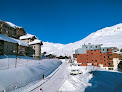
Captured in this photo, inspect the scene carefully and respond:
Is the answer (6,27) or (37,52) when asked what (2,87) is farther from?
(6,27)

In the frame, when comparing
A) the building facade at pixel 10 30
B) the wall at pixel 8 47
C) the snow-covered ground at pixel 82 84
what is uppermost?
the building facade at pixel 10 30

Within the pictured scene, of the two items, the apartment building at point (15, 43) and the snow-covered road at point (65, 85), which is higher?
the apartment building at point (15, 43)

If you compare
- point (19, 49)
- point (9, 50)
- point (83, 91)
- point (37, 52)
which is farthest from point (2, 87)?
point (37, 52)

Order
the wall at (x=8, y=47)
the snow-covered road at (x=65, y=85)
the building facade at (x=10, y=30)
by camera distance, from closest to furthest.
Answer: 1. the snow-covered road at (x=65, y=85)
2. the wall at (x=8, y=47)
3. the building facade at (x=10, y=30)

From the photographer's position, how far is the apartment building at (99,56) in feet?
149

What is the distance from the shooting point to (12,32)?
150 ft

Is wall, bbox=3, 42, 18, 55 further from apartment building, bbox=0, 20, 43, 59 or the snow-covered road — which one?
the snow-covered road

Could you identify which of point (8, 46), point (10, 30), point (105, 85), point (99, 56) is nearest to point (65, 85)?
point (105, 85)

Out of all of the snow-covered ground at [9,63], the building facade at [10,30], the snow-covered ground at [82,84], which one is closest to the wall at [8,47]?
the snow-covered ground at [9,63]

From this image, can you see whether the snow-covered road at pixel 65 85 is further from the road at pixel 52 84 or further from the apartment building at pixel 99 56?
the apartment building at pixel 99 56

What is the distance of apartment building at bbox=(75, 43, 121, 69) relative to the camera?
149ft

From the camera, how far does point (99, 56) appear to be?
159ft

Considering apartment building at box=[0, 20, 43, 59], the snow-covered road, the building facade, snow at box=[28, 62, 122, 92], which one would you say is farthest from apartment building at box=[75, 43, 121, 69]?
the building facade

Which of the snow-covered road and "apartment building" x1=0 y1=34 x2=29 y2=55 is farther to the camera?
"apartment building" x1=0 y1=34 x2=29 y2=55
